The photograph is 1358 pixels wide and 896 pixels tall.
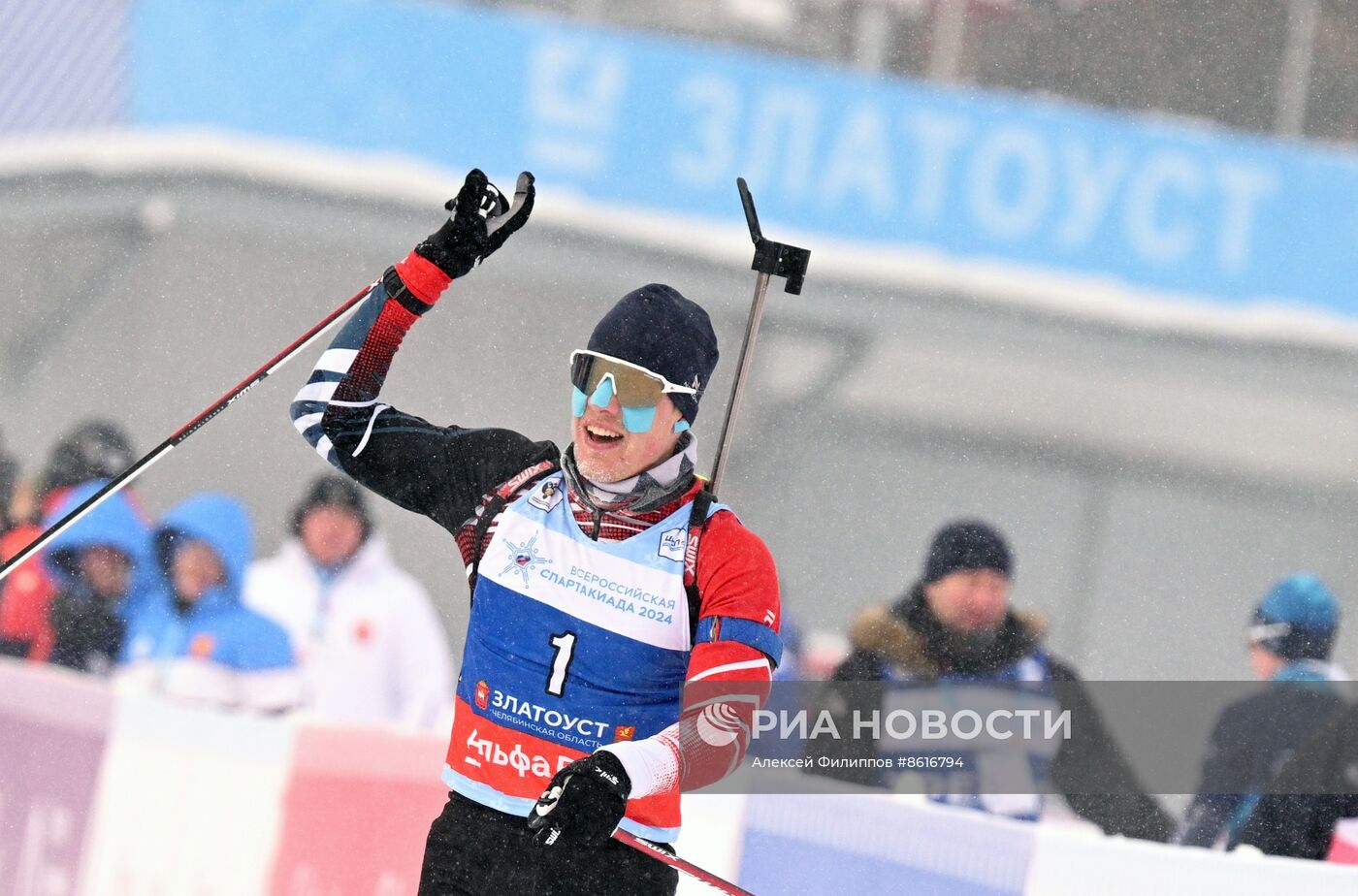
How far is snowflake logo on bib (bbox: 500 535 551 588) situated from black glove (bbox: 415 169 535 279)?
0.39 meters

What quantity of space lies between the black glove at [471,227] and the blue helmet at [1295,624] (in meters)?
2.17

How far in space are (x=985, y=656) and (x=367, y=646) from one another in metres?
1.61

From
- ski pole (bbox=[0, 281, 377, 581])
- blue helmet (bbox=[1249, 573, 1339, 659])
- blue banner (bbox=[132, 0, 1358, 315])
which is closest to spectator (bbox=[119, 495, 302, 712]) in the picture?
ski pole (bbox=[0, 281, 377, 581])

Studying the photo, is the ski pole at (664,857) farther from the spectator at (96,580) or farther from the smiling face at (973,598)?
the spectator at (96,580)

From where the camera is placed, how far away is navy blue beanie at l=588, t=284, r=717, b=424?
219cm

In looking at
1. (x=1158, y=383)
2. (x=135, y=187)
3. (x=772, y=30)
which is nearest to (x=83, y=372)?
(x=135, y=187)

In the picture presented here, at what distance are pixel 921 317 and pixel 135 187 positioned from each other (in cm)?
290

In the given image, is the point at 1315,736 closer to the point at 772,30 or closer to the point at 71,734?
the point at 71,734

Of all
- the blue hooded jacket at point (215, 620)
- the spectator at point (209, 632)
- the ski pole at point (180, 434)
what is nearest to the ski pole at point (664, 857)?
the ski pole at point (180, 434)

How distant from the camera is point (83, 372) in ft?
19.4

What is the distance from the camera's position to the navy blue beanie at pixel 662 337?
7.17 feet

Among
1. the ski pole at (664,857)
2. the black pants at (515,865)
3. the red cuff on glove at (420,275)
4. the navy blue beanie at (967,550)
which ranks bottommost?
the black pants at (515,865)

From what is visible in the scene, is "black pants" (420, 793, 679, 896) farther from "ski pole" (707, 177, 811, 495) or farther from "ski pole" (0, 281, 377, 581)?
"ski pole" (0, 281, 377, 581)

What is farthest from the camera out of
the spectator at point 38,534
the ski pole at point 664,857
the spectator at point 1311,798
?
the spectator at point 38,534
